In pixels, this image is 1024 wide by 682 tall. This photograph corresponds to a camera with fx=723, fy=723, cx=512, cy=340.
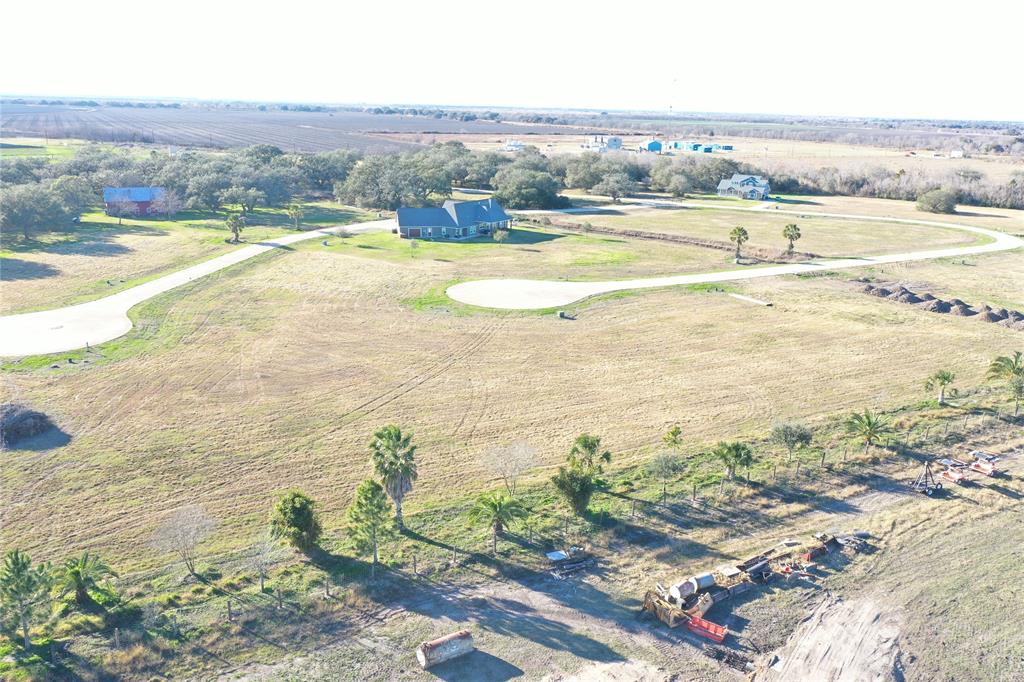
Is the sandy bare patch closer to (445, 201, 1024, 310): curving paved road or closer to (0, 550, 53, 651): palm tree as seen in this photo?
(0, 550, 53, 651): palm tree

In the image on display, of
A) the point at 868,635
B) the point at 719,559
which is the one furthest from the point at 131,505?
the point at 868,635

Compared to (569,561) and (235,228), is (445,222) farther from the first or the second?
(569,561)

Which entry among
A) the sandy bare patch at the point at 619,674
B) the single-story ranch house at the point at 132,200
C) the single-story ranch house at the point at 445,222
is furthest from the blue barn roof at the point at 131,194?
the sandy bare patch at the point at 619,674

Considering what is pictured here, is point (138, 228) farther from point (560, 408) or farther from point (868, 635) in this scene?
point (868, 635)

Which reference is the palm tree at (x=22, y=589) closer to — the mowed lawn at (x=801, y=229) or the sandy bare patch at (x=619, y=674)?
the sandy bare patch at (x=619, y=674)

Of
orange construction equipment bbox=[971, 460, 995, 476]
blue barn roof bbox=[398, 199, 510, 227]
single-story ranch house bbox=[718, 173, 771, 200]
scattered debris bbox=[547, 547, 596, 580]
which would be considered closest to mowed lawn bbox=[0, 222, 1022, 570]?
scattered debris bbox=[547, 547, 596, 580]

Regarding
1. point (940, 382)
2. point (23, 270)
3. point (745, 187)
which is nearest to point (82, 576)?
point (940, 382)
